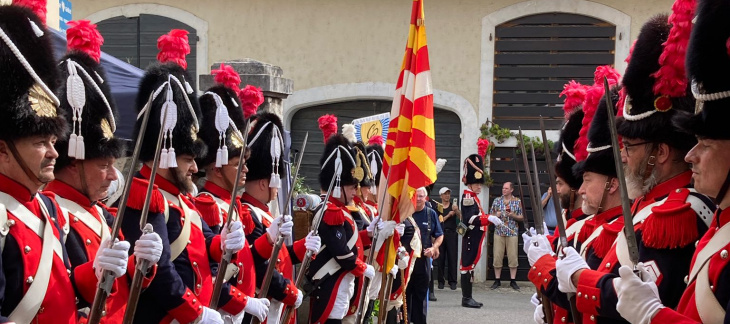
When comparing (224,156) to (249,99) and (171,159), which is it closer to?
(171,159)

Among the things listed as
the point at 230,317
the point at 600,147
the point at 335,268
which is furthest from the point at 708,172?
the point at 335,268

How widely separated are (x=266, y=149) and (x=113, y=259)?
283cm

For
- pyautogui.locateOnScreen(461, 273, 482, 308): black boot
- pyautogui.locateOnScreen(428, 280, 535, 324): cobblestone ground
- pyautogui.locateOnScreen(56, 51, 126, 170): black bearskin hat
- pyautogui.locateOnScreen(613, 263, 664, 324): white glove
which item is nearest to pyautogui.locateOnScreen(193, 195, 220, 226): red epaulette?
pyautogui.locateOnScreen(56, 51, 126, 170): black bearskin hat

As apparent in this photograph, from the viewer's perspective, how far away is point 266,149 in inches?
240

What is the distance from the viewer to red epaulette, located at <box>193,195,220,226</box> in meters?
5.20

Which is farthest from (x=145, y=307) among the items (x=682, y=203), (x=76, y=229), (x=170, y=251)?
(x=682, y=203)

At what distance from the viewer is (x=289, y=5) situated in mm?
14969

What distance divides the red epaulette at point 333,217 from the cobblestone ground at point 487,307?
378 centimetres

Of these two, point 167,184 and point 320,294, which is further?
point 320,294

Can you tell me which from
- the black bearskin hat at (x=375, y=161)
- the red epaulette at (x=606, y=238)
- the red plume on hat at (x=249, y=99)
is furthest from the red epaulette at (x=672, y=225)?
the black bearskin hat at (x=375, y=161)

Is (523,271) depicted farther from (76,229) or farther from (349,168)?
(76,229)

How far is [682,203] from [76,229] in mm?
2421

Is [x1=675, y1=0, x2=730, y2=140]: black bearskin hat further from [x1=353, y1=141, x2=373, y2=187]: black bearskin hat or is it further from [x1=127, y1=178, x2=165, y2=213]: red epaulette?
[x1=353, y1=141, x2=373, y2=187]: black bearskin hat

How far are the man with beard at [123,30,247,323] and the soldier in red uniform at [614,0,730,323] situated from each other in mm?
2260
